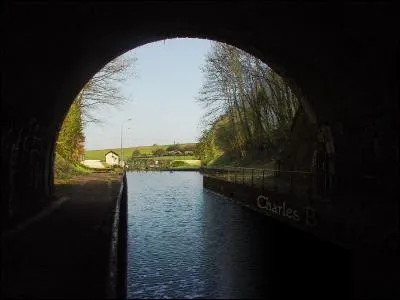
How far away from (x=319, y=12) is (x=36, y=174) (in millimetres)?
9864

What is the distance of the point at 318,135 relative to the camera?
725 inches

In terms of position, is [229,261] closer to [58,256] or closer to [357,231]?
[357,231]

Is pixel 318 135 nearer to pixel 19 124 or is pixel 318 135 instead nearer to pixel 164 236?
pixel 164 236

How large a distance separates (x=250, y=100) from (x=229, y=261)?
32.0m

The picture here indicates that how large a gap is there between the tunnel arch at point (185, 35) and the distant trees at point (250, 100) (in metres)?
16.9

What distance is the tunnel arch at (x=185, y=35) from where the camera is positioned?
1146 centimetres

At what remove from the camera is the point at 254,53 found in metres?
17.4

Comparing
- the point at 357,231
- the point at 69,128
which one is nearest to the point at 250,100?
the point at 69,128

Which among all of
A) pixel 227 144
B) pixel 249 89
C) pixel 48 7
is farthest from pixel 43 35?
pixel 227 144

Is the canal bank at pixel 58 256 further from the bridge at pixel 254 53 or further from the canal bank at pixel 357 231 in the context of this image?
the canal bank at pixel 357 231

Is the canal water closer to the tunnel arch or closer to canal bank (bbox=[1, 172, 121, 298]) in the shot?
canal bank (bbox=[1, 172, 121, 298])

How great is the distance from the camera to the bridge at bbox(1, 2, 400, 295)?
11461mm

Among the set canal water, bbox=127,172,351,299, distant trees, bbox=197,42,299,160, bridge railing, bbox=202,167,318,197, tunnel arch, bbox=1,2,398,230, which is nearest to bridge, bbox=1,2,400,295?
tunnel arch, bbox=1,2,398,230

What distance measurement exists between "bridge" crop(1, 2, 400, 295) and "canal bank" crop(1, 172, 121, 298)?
44.1 inches
